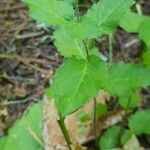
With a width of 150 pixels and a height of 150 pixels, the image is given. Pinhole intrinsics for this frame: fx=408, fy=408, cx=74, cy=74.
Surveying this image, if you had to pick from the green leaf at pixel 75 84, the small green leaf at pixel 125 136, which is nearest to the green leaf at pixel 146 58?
the small green leaf at pixel 125 136

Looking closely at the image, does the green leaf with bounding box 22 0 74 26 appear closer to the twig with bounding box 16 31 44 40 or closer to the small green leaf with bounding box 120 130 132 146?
the small green leaf with bounding box 120 130 132 146

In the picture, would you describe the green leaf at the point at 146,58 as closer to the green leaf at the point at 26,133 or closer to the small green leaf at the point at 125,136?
the small green leaf at the point at 125,136

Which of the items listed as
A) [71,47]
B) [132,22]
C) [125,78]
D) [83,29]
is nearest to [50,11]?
[83,29]

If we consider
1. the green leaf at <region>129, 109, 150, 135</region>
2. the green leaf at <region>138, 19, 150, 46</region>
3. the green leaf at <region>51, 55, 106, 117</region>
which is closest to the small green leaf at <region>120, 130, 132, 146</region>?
the green leaf at <region>129, 109, 150, 135</region>

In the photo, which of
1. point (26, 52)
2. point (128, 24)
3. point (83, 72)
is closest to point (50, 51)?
point (26, 52)

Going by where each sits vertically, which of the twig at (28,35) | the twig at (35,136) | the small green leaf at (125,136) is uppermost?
the twig at (28,35)

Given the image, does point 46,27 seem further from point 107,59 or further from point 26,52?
point 107,59
